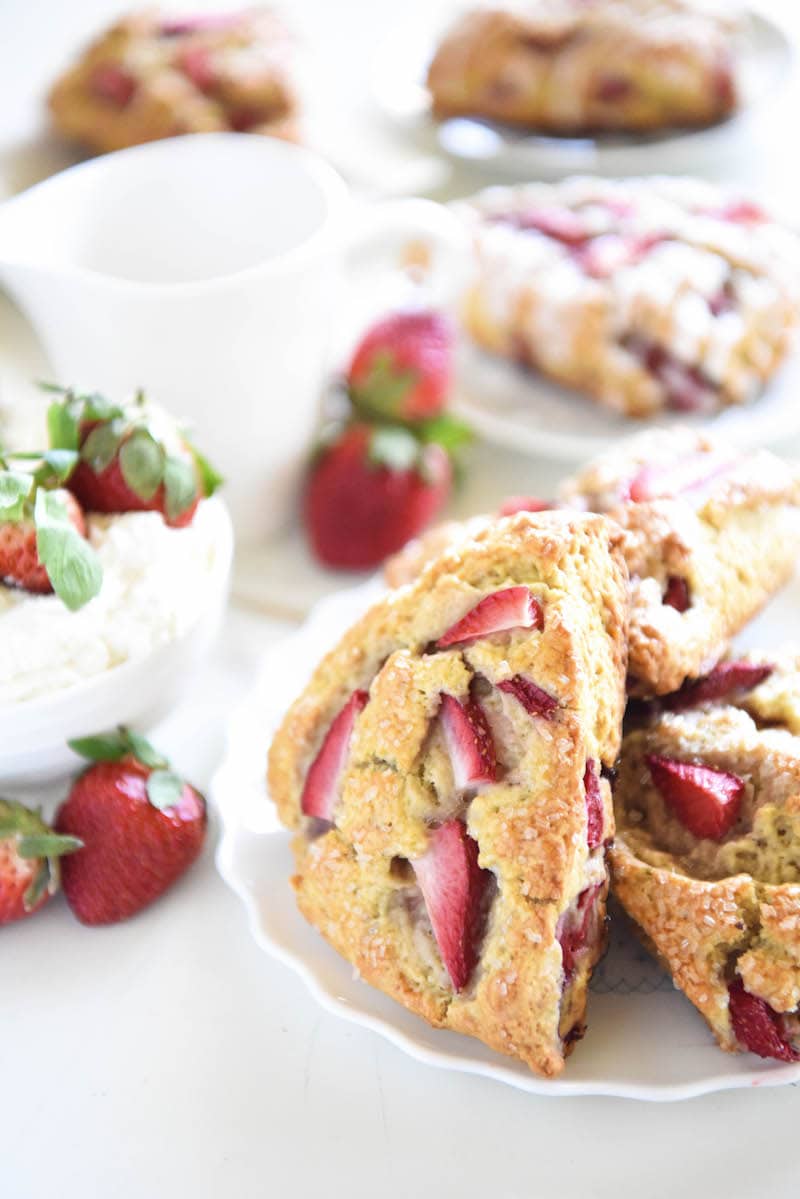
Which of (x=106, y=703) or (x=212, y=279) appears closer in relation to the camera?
(x=106, y=703)

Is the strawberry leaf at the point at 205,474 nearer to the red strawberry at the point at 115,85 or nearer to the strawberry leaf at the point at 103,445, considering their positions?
the strawberry leaf at the point at 103,445

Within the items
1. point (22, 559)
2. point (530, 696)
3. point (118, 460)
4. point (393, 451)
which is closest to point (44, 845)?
Result: point (22, 559)

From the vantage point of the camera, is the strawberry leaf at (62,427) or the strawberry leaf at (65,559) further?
the strawberry leaf at (62,427)

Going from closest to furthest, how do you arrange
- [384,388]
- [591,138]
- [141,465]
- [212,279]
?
[141,465] < [212,279] < [384,388] < [591,138]

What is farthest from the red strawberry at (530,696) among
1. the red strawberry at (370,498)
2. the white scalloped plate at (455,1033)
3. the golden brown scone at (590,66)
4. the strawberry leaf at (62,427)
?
the golden brown scone at (590,66)

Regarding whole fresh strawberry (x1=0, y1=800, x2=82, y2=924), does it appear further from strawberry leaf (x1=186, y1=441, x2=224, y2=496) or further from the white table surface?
strawberry leaf (x1=186, y1=441, x2=224, y2=496)

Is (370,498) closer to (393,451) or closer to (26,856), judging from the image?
(393,451)
